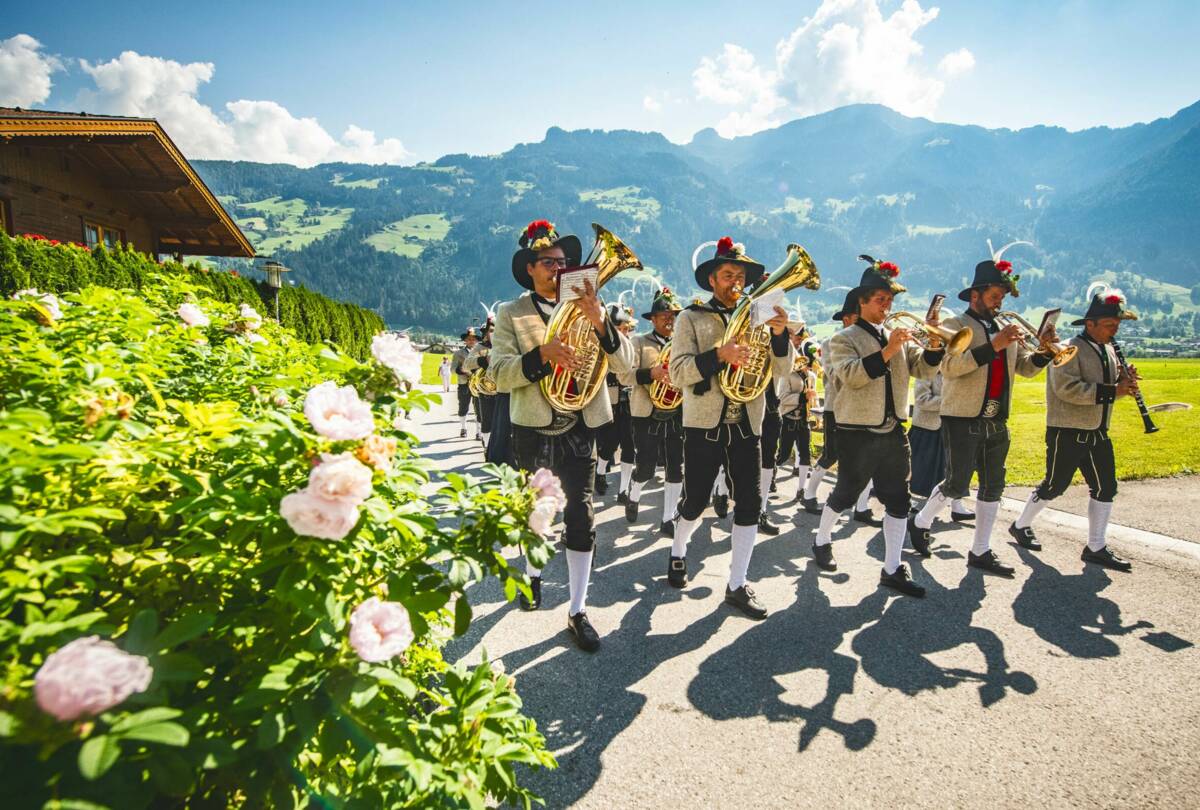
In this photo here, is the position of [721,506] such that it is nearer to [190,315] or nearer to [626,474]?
[626,474]

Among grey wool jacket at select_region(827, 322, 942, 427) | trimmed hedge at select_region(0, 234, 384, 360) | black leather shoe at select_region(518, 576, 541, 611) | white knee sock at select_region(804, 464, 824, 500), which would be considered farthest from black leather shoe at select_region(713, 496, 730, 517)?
trimmed hedge at select_region(0, 234, 384, 360)

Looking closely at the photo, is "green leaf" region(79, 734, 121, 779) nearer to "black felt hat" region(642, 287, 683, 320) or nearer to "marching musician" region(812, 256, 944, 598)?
"marching musician" region(812, 256, 944, 598)

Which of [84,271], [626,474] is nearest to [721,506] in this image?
[626,474]

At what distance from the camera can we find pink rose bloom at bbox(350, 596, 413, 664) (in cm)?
131

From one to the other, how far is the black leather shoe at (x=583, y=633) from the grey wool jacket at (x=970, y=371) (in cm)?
411

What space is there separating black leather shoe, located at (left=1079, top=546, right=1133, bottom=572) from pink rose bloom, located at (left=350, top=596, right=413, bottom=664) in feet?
21.9

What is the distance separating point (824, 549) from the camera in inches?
209

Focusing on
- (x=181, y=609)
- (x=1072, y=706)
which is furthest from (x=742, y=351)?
(x=181, y=609)

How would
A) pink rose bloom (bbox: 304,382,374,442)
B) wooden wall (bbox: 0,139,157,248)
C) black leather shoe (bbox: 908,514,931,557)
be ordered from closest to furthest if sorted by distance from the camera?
pink rose bloom (bbox: 304,382,374,442) → black leather shoe (bbox: 908,514,931,557) → wooden wall (bbox: 0,139,157,248)

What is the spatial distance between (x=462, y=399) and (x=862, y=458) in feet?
38.6

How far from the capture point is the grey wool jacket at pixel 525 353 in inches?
155

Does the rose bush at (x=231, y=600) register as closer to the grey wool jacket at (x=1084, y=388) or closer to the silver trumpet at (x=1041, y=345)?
the silver trumpet at (x=1041, y=345)

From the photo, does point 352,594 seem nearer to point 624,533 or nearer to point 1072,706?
point 1072,706

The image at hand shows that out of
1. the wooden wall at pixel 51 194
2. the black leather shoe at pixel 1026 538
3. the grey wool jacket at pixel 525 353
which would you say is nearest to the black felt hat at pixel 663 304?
the grey wool jacket at pixel 525 353
